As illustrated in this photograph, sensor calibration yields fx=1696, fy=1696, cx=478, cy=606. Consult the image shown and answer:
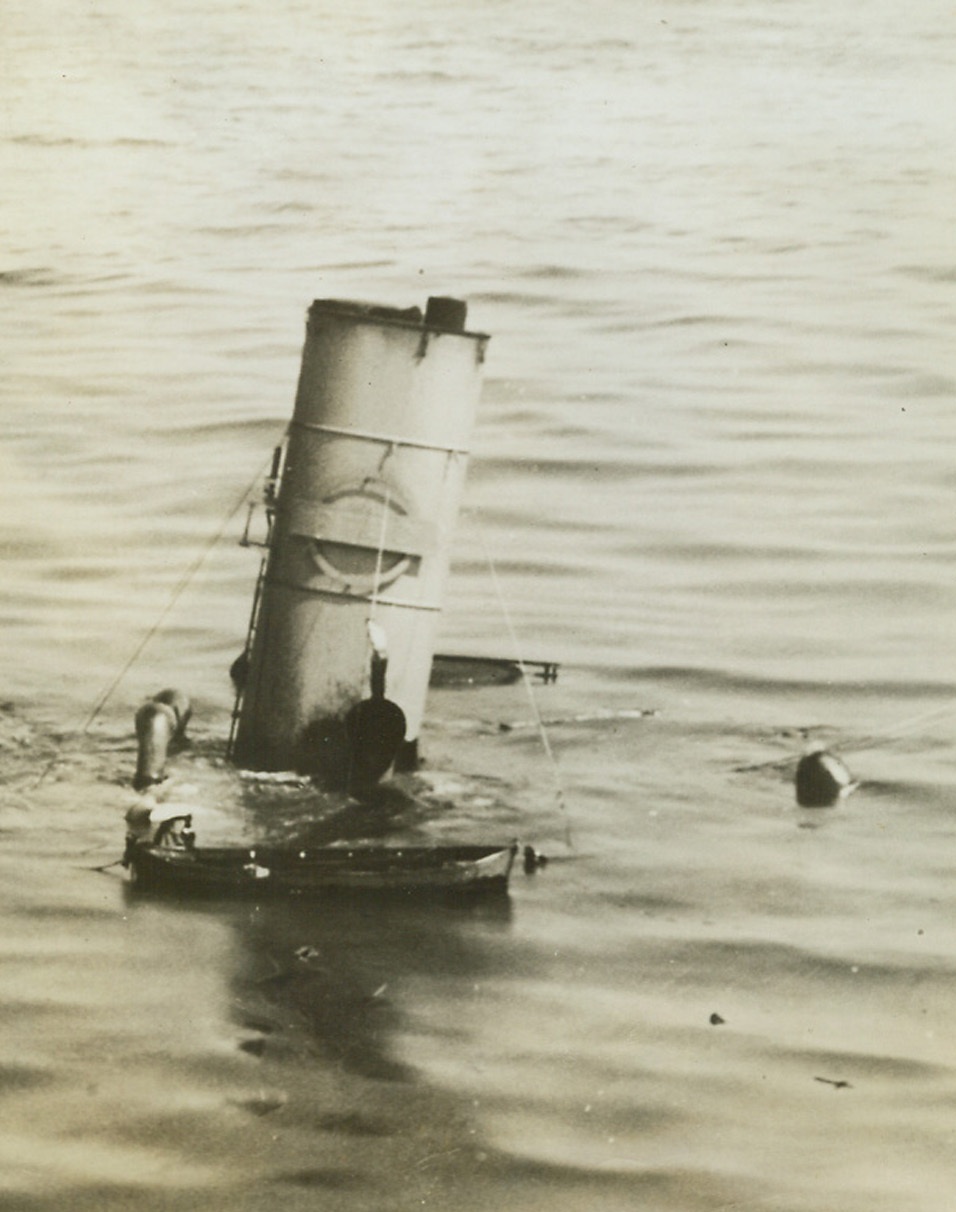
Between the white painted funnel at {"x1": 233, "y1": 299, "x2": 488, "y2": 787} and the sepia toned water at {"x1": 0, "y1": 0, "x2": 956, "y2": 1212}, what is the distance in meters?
0.15

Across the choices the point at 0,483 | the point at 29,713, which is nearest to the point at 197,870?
the point at 29,713

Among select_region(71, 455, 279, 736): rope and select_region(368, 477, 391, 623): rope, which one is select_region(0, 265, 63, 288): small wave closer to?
select_region(71, 455, 279, 736): rope

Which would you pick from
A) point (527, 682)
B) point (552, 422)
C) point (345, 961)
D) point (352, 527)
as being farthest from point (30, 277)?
point (345, 961)

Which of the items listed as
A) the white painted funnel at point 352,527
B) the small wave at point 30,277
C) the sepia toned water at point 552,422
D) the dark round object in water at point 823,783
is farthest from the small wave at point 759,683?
the small wave at point 30,277

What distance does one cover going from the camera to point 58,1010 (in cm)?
454

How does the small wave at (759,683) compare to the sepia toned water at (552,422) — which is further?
the small wave at (759,683)

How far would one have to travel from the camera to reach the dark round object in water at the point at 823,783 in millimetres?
5262

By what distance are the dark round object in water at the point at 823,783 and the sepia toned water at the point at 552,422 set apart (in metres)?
0.05

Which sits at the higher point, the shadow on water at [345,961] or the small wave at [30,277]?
the small wave at [30,277]

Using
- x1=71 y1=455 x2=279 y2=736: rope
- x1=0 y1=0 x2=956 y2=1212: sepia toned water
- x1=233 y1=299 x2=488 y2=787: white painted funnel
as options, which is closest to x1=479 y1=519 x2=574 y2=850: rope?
x1=0 y1=0 x2=956 y2=1212: sepia toned water

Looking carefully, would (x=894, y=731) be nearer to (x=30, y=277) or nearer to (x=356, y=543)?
(x=356, y=543)

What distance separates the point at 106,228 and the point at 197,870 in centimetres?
239

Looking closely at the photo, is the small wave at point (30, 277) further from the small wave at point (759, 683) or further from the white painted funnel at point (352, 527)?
the small wave at point (759, 683)

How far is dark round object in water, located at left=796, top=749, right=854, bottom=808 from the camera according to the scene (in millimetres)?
5262
